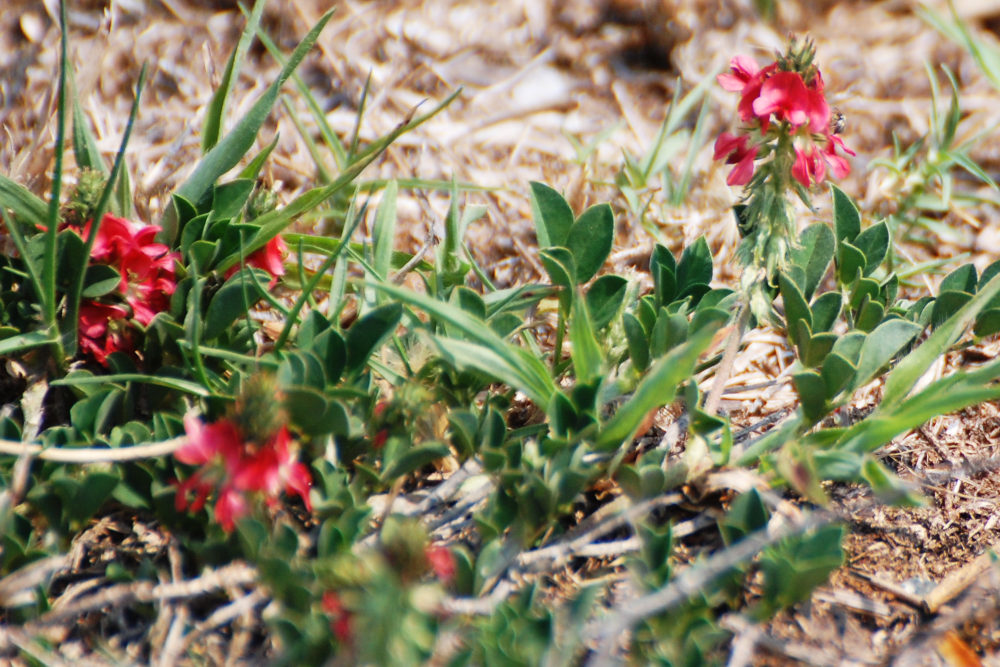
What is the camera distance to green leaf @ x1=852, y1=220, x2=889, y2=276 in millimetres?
1761

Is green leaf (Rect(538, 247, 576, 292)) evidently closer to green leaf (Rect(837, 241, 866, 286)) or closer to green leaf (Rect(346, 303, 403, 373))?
green leaf (Rect(346, 303, 403, 373))

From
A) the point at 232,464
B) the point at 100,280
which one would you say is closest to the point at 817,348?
the point at 232,464

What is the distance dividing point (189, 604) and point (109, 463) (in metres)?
0.26

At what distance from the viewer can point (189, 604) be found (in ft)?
4.48

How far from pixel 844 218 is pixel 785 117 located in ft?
1.32

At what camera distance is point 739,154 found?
1593 mm

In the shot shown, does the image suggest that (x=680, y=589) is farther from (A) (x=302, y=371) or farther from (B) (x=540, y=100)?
(B) (x=540, y=100)

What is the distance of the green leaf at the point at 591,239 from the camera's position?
5.47 feet

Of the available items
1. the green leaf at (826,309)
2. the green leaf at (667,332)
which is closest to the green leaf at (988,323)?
the green leaf at (826,309)

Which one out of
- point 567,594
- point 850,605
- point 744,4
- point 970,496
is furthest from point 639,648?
point 744,4

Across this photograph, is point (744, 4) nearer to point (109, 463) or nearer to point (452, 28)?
point (452, 28)

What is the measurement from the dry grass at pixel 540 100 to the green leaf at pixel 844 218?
12.7 inches

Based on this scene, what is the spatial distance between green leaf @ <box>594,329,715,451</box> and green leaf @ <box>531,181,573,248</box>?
17.2 inches

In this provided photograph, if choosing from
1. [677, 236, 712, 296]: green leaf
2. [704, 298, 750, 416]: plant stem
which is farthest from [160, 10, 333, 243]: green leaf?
[704, 298, 750, 416]: plant stem
